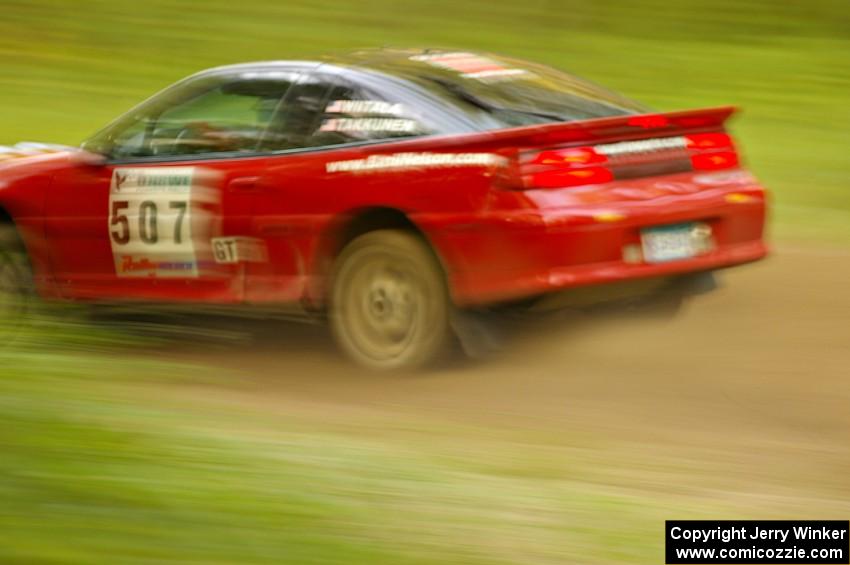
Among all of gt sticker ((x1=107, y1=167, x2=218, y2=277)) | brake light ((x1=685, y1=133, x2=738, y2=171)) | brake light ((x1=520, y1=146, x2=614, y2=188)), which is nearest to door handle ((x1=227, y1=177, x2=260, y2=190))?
gt sticker ((x1=107, y1=167, x2=218, y2=277))

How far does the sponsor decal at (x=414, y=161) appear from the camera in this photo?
21.3 feet

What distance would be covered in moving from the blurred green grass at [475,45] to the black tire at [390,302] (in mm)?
6271

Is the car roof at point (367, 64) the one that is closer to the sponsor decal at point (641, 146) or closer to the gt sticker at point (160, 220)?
the gt sticker at point (160, 220)

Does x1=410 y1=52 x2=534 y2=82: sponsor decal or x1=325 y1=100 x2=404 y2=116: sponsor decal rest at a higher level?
x1=410 y1=52 x2=534 y2=82: sponsor decal

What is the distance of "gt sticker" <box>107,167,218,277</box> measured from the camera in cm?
739

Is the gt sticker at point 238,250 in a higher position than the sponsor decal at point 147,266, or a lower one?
higher

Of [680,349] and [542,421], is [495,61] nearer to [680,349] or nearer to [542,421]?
[680,349]

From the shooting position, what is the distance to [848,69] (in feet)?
47.6

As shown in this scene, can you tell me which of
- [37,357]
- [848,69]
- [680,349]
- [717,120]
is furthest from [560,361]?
[848,69]

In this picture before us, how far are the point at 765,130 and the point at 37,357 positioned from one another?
352 inches

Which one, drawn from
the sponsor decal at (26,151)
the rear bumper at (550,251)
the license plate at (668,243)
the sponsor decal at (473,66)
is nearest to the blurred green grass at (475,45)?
the sponsor decal at (26,151)

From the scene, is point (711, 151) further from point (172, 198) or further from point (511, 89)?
point (172, 198)

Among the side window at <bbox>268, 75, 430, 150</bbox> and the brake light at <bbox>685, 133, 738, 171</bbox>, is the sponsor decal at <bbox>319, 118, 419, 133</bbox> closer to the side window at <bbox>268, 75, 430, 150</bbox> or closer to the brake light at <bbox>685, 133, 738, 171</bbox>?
the side window at <bbox>268, 75, 430, 150</bbox>

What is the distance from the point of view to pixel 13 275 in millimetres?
7895
